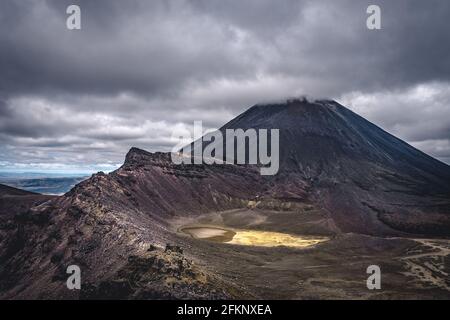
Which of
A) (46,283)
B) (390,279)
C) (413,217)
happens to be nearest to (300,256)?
(390,279)

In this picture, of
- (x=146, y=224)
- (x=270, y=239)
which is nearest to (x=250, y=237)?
(x=270, y=239)

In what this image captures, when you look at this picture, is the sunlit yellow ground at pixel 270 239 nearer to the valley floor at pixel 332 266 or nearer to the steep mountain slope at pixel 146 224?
the valley floor at pixel 332 266

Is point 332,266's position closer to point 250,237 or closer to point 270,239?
point 270,239

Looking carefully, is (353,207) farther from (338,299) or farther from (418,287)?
(338,299)

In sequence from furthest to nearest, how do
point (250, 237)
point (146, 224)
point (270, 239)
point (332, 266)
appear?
point (250, 237) → point (270, 239) → point (146, 224) → point (332, 266)

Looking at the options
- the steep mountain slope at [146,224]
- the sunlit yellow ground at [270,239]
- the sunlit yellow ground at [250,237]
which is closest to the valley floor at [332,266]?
the steep mountain slope at [146,224]

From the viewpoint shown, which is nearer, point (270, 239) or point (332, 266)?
point (332, 266)

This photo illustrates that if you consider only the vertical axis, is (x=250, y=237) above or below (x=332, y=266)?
above

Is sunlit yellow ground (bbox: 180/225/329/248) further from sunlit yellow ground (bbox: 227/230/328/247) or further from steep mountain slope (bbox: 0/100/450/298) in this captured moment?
steep mountain slope (bbox: 0/100/450/298)

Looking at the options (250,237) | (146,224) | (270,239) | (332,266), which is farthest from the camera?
(250,237)
